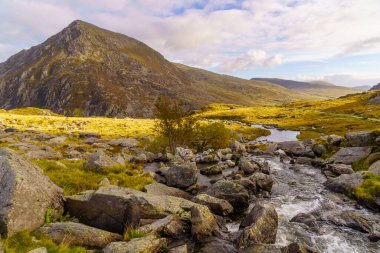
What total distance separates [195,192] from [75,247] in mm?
18378

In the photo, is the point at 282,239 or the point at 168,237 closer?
the point at 168,237

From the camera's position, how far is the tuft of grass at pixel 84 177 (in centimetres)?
2308

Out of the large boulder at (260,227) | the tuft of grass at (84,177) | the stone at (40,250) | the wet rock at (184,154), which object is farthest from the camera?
the wet rock at (184,154)

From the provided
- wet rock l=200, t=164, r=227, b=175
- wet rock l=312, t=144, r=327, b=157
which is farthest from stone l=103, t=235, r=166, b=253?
wet rock l=312, t=144, r=327, b=157

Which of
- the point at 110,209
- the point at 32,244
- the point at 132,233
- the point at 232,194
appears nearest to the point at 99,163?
the point at 110,209

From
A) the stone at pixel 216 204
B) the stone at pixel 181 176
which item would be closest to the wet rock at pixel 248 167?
the stone at pixel 181 176

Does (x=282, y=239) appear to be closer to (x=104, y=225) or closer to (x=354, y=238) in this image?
(x=354, y=238)

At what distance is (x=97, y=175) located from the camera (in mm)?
27641

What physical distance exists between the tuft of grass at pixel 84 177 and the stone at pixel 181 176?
245 centimetres

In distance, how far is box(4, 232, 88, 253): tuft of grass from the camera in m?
12.9

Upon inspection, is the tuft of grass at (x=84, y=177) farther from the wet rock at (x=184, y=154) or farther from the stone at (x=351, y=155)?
the stone at (x=351, y=155)

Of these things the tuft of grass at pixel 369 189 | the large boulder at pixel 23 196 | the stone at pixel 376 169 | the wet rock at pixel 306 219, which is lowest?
the wet rock at pixel 306 219

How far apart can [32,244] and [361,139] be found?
49.3m

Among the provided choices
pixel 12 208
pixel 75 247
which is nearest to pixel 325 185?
pixel 75 247
